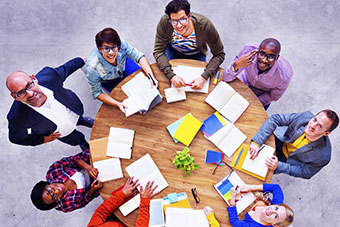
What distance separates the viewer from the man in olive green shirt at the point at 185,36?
200 cm

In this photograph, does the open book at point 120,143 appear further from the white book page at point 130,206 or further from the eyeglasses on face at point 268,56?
the eyeglasses on face at point 268,56

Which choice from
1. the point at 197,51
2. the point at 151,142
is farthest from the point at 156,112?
the point at 197,51

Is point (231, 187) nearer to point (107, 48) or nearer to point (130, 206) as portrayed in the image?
point (130, 206)

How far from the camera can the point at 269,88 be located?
231cm

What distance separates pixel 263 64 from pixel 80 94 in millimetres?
2051

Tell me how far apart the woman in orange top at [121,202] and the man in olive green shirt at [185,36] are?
0.84m

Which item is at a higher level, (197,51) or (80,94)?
Answer: (197,51)

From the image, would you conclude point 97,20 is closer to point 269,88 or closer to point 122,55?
point 122,55

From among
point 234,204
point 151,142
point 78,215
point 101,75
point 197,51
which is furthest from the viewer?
point 78,215

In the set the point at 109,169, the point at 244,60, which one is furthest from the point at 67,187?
the point at 244,60

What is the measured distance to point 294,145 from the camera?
6.86 feet

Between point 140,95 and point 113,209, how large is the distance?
882 mm

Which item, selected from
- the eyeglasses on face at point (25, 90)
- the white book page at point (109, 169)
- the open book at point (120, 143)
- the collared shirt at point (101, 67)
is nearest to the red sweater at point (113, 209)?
the white book page at point (109, 169)

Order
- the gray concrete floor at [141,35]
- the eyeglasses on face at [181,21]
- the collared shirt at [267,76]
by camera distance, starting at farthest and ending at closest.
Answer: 1. the gray concrete floor at [141,35]
2. the collared shirt at [267,76]
3. the eyeglasses on face at [181,21]
